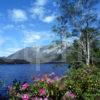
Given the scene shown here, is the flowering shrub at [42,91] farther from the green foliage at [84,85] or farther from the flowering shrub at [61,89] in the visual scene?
the green foliage at [84,85]

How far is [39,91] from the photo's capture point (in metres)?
12.4

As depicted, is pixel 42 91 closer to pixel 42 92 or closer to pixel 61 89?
pixel 42 92

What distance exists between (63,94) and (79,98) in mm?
670

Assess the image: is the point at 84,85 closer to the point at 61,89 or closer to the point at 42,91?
the point at 61,89

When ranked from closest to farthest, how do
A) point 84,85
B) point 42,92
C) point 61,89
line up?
point 42,92 < point 61,89 < point 84,85

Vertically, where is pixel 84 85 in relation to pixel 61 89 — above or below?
above

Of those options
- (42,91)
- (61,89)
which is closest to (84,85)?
(61,89)

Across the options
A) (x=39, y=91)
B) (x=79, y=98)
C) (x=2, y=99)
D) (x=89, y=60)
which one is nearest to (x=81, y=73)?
(x=79, y=98)

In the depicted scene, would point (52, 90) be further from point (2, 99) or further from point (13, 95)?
point (2, 99)

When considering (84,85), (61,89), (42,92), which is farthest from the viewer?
(84,85)

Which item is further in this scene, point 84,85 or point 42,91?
point 84,85

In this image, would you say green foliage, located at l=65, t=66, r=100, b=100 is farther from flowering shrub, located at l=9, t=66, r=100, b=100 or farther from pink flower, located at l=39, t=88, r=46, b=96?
pink flower, located at l=39, t=88, r=46, b=96

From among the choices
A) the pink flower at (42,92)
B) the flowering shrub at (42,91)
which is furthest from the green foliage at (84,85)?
the pink flower at (42,92)

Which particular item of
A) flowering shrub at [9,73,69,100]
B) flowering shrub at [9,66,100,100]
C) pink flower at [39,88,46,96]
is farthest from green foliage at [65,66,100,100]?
pink flower at [39,88,46,96]
